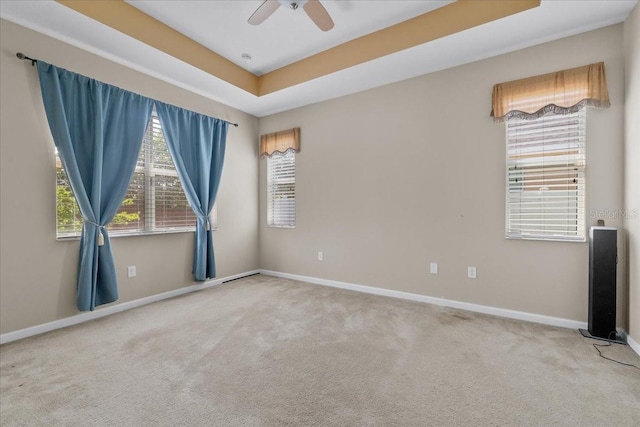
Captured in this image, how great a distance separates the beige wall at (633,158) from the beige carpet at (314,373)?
403mm

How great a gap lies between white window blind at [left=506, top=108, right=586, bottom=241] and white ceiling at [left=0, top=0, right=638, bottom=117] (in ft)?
2.52

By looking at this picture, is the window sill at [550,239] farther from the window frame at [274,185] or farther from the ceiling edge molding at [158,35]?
the ceiling edge molding at [158,35]

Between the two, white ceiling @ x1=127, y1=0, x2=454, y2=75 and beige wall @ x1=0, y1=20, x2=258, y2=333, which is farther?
white ceiling @ x1=127, y1=0, x2=454, y2=75

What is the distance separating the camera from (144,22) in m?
2.67

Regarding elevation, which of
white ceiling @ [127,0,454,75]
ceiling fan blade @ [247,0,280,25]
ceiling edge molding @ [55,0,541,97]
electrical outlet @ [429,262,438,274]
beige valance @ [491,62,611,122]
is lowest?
electrical outlet @ [429,262,438,274]

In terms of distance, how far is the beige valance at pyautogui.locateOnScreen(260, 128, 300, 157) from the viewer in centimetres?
431

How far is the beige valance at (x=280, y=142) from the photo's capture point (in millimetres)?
4309

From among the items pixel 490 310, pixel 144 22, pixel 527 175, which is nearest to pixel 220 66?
pixel 144 22

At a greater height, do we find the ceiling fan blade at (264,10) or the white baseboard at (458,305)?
the ceiling fan blade at (264,10)

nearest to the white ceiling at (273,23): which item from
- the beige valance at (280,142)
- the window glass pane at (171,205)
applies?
the beige valance at (280,142)

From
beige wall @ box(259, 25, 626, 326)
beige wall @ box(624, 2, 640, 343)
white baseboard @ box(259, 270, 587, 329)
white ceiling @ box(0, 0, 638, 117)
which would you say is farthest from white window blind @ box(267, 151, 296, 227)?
beige wall @ box(624, 2, 640, 343)

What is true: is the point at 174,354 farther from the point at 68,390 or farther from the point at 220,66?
the point at 220,66

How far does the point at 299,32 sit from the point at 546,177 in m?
2.87

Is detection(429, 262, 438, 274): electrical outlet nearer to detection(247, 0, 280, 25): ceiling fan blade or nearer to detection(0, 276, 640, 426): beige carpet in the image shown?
detection(0, 276, 640, 426): beige carpet
